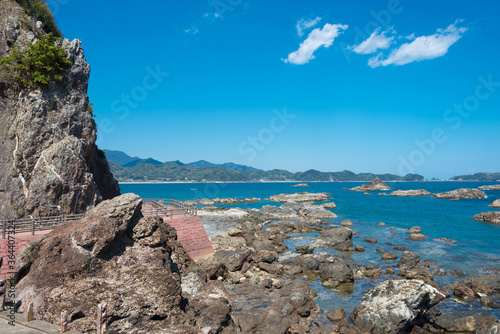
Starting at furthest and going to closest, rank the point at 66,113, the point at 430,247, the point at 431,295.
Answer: the point at 430,247 → the point at 66,113 → the point at 431,295

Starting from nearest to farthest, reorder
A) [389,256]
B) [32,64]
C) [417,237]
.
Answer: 1. [32,64]
2. [389,256]
3. [417,237]

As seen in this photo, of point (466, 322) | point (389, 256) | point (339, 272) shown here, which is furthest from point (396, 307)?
point (389, 256)

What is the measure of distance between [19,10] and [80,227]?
29.9 metres

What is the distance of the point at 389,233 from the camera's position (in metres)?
50.0

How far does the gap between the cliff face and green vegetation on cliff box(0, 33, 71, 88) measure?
0.87 metres

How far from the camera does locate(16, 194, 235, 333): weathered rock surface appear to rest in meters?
13.0

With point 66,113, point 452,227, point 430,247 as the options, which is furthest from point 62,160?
point 452,227

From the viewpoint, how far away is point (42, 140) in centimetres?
2538

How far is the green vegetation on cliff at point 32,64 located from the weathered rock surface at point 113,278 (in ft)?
62.5

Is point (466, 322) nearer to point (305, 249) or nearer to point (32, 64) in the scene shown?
point (305, 249)

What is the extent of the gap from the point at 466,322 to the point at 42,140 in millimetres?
35795

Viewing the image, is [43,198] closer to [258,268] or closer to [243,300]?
[243,300]

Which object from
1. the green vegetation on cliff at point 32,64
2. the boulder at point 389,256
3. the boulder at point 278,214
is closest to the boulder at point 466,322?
the boulder at point 389,256

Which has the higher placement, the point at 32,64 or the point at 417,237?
the point at 32,64
